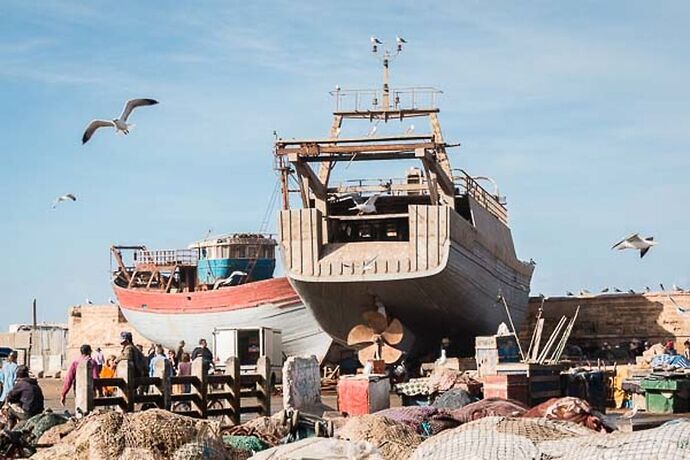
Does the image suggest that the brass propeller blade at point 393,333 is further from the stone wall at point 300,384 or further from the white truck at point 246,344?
→ the stone wall at point 300,384

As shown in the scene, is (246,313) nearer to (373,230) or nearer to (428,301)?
(373,230)

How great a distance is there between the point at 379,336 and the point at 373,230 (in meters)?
2.90

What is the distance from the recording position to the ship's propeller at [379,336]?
98.1ft

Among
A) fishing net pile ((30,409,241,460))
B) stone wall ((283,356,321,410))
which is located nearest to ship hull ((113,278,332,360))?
stone wall ((283,356,321,410))

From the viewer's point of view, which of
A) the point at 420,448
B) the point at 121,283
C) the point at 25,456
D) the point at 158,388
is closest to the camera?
the point at 420,448

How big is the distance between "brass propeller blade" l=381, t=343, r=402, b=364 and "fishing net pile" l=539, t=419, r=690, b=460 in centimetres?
2037

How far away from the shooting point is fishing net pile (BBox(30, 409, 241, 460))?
10.8m

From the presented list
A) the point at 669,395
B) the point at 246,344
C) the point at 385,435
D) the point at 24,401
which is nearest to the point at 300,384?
the point at 24,401

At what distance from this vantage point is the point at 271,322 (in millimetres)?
36062

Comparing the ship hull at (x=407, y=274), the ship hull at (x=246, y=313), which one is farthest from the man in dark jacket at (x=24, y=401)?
the ship hull at (x=246, y=313)

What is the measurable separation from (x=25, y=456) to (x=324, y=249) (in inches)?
694

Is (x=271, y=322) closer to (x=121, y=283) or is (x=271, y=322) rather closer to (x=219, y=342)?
(x=219, y=342)

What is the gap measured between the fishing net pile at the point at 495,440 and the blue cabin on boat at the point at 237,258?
30172 millimetres

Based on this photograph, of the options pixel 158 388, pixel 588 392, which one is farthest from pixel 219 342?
pixel 158 388
